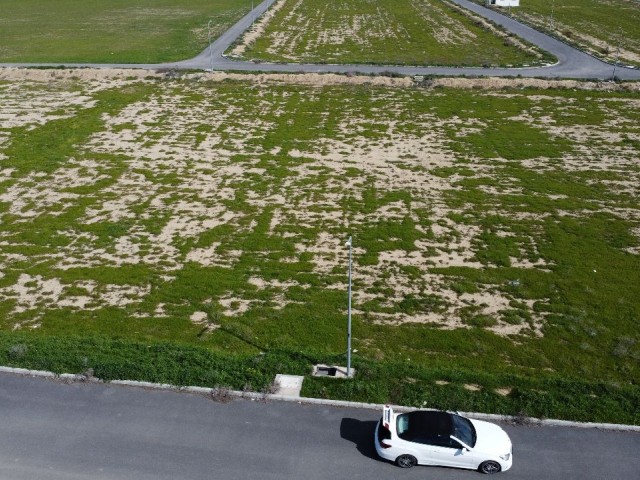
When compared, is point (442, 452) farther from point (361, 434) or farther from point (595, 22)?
point (595, 22)

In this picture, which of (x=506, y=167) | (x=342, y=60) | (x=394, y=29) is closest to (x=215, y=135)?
(x=506, y=167)

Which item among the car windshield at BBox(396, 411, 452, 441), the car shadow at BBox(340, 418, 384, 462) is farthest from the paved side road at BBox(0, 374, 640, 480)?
the car windshield at BBox(396, 411, 452, 441)

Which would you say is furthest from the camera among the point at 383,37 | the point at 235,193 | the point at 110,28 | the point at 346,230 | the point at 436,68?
the point at 110,28

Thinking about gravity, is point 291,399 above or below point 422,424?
below

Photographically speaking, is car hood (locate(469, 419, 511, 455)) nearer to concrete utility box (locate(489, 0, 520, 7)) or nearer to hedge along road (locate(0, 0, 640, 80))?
hedge along road (locate(0, 0, 640, 80))

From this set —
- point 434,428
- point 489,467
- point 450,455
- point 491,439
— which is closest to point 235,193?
point 434,428

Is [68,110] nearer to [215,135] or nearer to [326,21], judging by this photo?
[215,135]
